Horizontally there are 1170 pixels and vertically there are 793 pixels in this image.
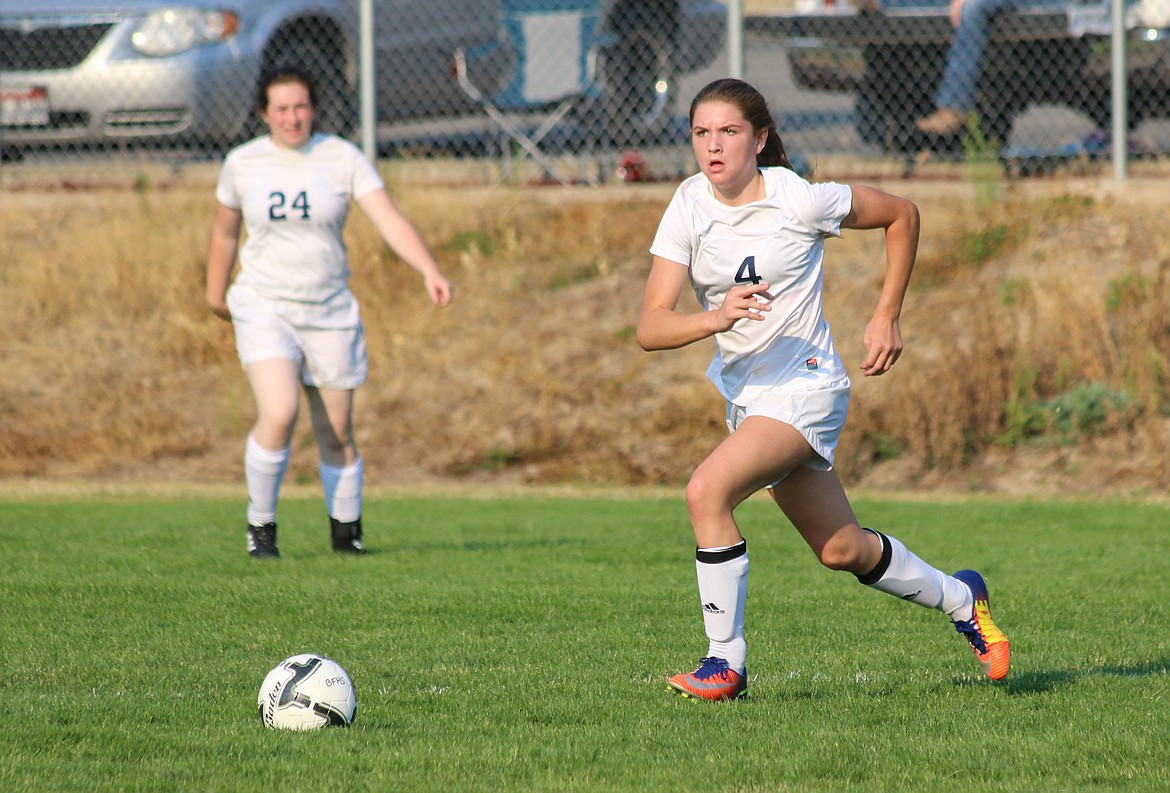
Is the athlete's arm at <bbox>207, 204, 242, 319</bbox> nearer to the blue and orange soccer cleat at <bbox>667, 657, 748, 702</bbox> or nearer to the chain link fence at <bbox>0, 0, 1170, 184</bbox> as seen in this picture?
the blue and orange soccer cleat at <bbox>667, 657, 748, 702</bbox>

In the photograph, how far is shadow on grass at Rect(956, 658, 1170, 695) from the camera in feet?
18.2

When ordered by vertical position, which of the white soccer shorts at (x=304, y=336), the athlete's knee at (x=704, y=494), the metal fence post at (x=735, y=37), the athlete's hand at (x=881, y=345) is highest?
the metal fence post at (x=735, y=37)

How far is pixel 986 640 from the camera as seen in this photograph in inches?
219

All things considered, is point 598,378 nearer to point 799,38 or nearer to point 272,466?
point 799,38

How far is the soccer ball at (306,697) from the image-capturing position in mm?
4883

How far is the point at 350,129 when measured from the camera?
1534 cm

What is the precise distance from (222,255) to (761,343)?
13.4 ft

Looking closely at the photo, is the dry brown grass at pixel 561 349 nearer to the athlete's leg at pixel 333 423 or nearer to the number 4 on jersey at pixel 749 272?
the athlete's leg at pixel 333 423

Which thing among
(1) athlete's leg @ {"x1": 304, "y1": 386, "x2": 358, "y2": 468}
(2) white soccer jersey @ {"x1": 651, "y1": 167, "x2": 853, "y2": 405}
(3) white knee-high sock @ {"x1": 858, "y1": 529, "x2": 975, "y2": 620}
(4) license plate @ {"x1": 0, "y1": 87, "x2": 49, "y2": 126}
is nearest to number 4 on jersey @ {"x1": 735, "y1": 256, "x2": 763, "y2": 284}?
(2) white soccer jersey @ {"x1": 651, "y1": 167, "x2": 853, "y2": 405}

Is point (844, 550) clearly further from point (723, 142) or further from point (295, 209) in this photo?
point (295, 209)

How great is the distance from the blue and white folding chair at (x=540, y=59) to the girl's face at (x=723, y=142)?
383 inches

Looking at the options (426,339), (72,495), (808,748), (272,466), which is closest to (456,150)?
(426,339)

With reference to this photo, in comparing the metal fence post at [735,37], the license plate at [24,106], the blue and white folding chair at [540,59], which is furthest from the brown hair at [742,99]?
the license plate at [24,106]

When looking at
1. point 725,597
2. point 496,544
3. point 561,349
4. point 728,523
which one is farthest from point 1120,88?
point 725,597
